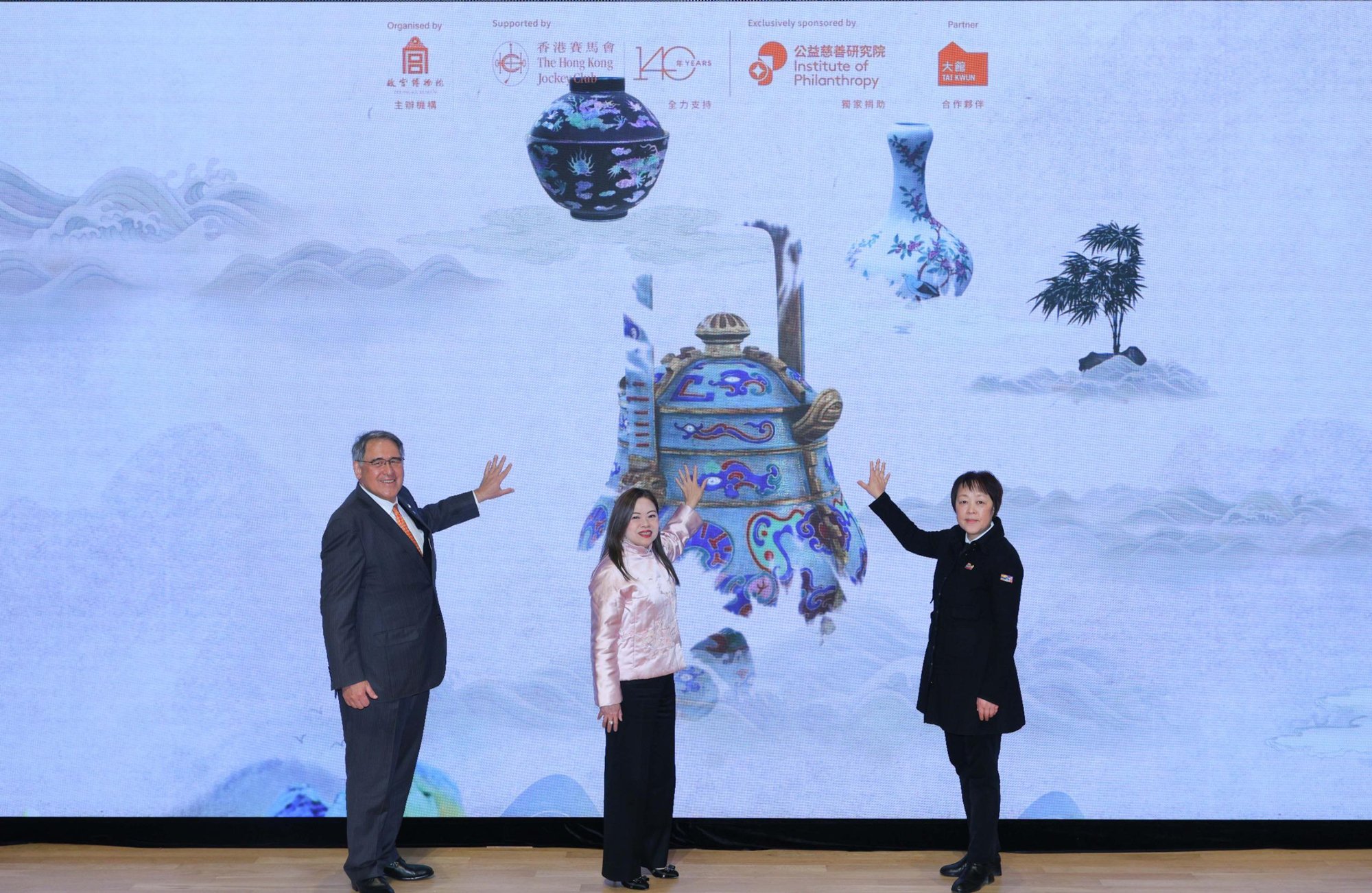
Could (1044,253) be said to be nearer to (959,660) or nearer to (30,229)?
(959,660)

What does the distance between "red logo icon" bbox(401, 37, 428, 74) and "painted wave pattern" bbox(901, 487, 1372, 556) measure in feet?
7.15

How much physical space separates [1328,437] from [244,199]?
366cm

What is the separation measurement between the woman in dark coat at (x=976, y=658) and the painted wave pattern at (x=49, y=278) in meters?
2.85

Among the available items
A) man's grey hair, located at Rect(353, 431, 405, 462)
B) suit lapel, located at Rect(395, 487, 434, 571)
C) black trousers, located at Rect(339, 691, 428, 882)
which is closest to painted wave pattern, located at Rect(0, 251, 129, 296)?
man's grey hair, located at Rect(353, 431, 405, 462)

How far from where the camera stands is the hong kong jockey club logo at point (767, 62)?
406 centimetres

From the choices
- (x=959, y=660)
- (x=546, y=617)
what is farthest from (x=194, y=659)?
(x=959, y=660)

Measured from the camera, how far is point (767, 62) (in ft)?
13.3

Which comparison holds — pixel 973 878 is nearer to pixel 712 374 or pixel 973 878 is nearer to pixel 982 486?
pixel 982 486

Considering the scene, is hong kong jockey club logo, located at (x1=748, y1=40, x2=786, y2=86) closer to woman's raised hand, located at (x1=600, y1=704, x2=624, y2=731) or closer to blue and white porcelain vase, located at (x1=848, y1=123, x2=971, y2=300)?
blue and white porcelain vase, located at (x1=848, y1=123, x2=971, y2=300)

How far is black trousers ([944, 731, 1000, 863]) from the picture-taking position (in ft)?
11.8

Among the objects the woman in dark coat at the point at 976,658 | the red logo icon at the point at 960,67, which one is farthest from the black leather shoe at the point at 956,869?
the red logo icon at the point at 960,67

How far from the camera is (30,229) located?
13.6 feet

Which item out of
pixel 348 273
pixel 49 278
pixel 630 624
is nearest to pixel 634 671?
pixel 630 624

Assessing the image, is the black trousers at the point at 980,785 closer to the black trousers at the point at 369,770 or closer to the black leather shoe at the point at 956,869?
the black leather shoe at the point at 956,869
